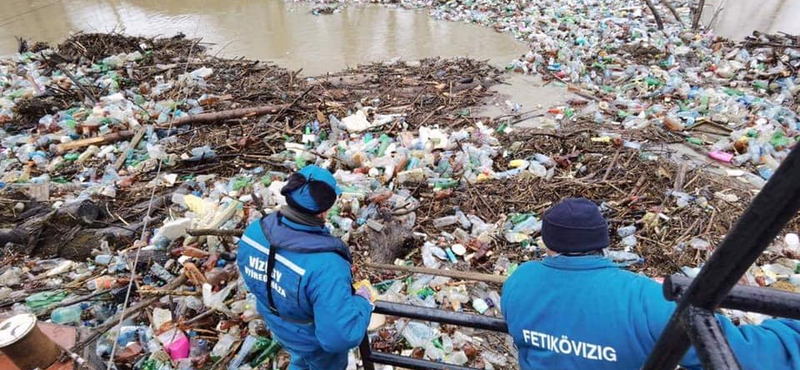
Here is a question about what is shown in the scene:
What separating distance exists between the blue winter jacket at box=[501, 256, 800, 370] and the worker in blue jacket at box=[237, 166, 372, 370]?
716 millimetres

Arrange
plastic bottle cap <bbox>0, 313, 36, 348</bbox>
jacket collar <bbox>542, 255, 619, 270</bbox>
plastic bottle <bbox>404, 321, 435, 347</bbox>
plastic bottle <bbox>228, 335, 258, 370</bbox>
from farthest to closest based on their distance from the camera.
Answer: plastic bottle <bbox>404, 321, 435, 347</bbox> < plastic bottle <bbox>228, 335, 258, 370</bbox> < plastic bottle cap <bbox>0, 313, 36, 348</bbox> < jacket collar <bbox>542, 255, 619, 270</bbox>

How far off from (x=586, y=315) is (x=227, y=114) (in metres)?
6.31

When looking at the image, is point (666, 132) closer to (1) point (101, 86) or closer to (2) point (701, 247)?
(2) point (701, 247)

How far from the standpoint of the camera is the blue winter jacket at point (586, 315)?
56.4 inches

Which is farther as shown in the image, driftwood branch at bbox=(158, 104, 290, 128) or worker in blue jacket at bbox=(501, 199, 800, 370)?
driftwood branch at bbox=(158, 104, 290, 128)

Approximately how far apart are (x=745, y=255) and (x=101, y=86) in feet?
30.4

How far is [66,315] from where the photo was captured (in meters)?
3.26

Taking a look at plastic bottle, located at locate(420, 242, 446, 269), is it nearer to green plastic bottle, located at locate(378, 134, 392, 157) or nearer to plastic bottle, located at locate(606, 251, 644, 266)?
plastic bottle, located at locate(606, 251, 644, 266)

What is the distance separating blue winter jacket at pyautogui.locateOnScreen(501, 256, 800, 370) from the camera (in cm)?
143

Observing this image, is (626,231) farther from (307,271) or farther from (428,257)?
(307,271)

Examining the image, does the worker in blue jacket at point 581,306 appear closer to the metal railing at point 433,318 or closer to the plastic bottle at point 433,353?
the metal railing at point 433,318

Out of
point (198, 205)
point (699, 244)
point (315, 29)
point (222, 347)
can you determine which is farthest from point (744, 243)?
point (315, 29)

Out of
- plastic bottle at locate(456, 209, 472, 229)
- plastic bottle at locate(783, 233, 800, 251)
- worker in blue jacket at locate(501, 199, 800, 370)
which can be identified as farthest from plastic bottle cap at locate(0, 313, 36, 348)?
plastic bottle at locate(783, 233, 800, 251)

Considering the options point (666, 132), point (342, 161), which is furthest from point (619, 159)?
point (342, 161)
